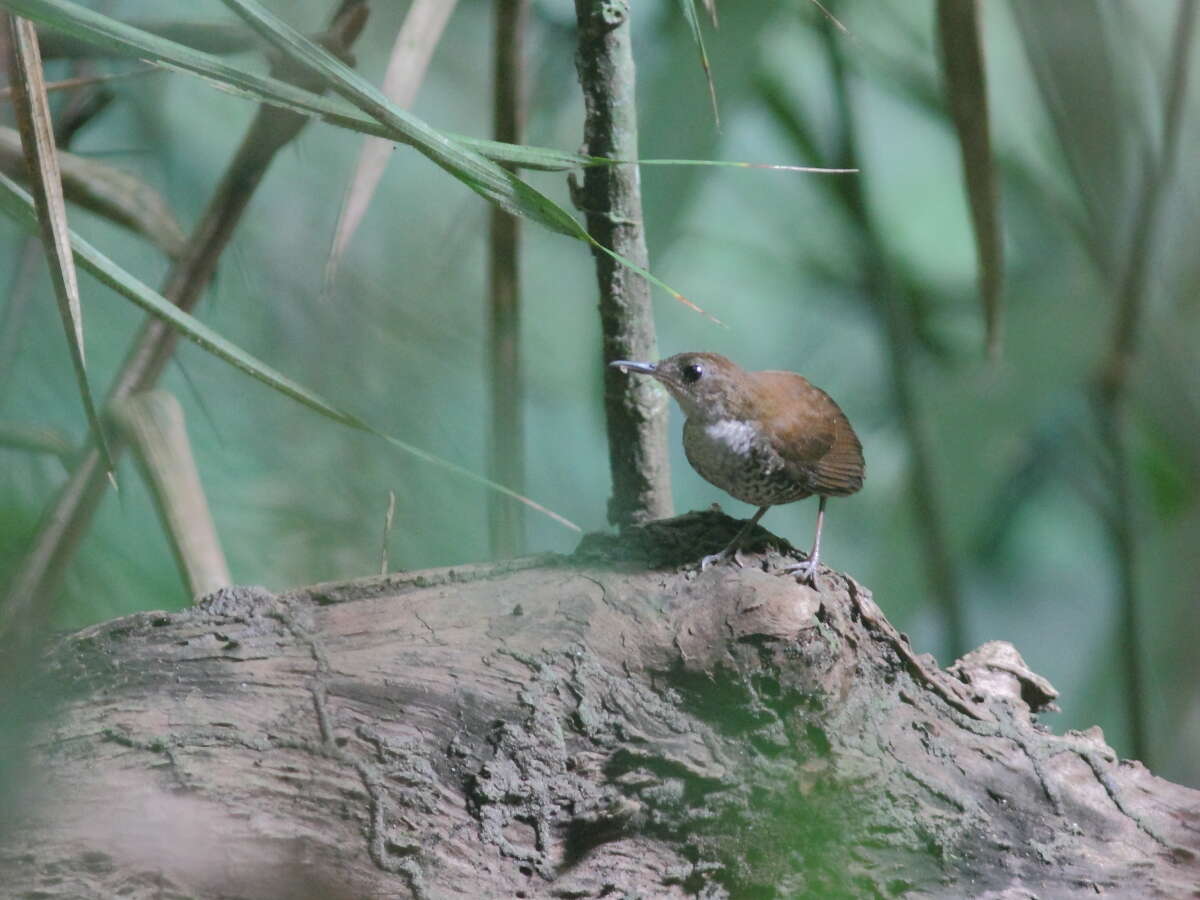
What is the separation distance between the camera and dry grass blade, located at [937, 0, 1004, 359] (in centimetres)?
229

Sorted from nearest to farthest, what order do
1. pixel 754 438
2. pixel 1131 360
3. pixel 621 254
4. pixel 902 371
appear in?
1. pixel 621 254
2. pixel 754 438
3. pixel 1131 360
4. pixel 902 371

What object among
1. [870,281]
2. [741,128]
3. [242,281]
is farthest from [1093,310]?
[242,281]

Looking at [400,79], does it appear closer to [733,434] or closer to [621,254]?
[621,254]

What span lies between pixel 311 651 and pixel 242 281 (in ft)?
3.29

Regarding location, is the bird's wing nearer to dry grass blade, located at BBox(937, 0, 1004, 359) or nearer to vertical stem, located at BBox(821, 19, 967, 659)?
dry grass blade, located at BBox(937, 0, 1004, 359)

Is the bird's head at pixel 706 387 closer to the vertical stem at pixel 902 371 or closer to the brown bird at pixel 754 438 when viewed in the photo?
the brown bird at pixel 754 438

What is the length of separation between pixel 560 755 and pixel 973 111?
1.64 metres

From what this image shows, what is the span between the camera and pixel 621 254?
1.87 meters

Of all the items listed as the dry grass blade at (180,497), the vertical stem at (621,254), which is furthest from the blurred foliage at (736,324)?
the vertical stem at (621,254)

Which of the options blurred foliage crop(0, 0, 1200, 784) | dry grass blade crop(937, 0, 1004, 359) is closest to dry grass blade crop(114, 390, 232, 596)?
blurred foliage crop(0, 0, 1200, 784)

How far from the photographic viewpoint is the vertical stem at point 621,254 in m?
1.84

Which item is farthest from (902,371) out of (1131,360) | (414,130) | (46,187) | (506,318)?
(46,187)

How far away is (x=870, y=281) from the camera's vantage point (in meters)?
4.45

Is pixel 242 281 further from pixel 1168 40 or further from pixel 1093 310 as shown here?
pixel 1168 40
